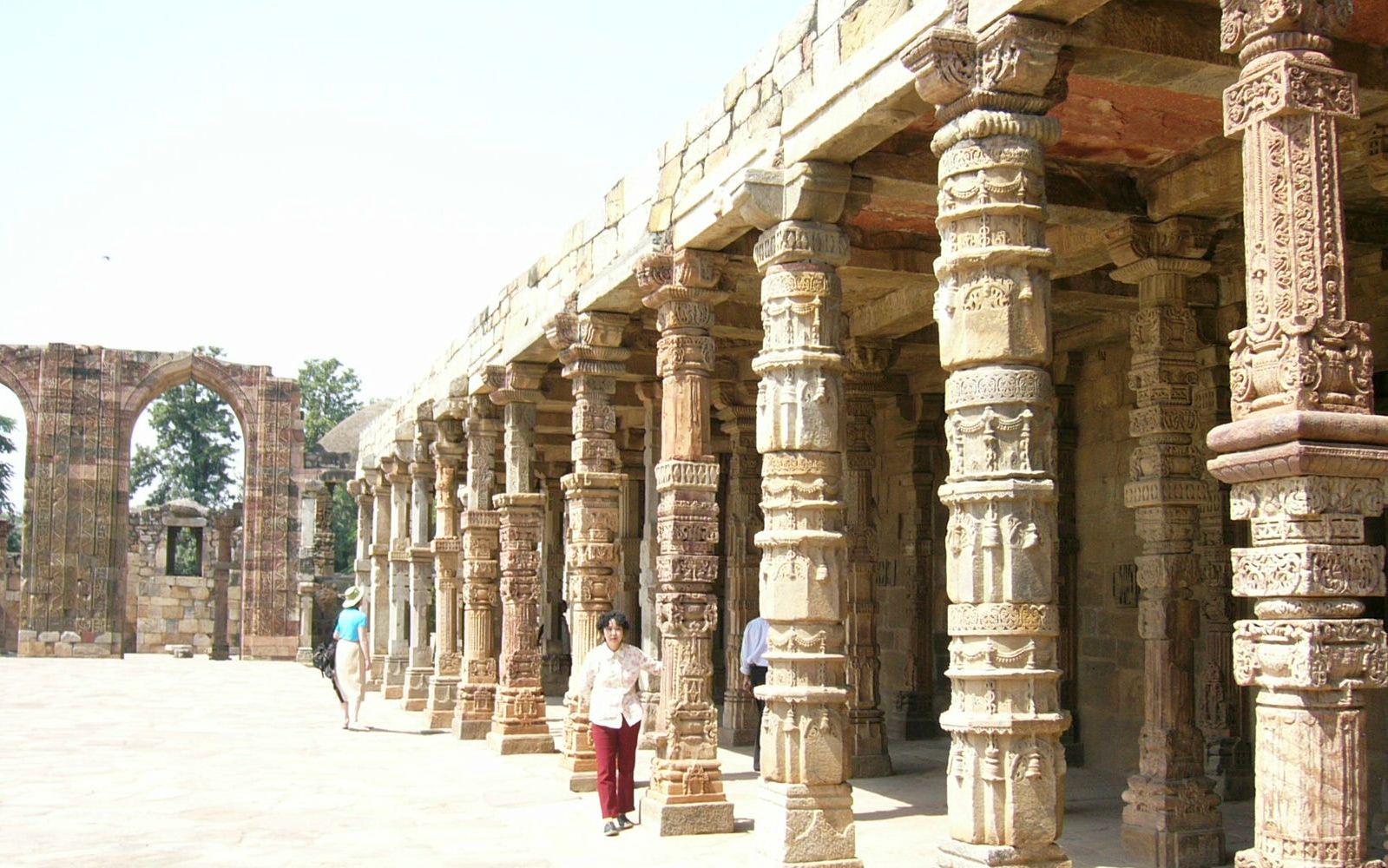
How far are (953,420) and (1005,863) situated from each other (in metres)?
1.93

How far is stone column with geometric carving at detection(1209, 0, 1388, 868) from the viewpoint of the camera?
446 cm

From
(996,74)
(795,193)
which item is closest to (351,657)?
(795,193)

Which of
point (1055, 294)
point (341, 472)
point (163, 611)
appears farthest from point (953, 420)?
point (163, 611)

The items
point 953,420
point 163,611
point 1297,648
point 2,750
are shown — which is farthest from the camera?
point 163,611

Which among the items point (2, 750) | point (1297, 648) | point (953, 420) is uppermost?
point (953, 420)

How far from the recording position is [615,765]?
9.85 m

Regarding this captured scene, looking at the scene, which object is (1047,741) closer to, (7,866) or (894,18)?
(894,18)

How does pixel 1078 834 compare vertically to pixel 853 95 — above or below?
below

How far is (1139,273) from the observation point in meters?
8.76

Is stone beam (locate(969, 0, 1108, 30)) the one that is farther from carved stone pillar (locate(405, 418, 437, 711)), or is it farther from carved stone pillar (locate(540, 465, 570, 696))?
carved stone pillar (locate(540, 465, 570, 696))

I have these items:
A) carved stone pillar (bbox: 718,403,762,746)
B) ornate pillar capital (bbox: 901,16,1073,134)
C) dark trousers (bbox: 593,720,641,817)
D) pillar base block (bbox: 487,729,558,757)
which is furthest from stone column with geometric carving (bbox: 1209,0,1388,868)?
pillar base block (bbox: 487,729,558,757)

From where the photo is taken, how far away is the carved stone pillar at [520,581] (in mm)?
14188

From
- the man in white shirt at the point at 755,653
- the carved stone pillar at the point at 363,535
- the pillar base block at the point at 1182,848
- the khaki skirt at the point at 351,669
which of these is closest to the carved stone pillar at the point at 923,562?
the man in white shirt at the point at 755,653

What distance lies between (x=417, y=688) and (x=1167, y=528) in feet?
47.7
